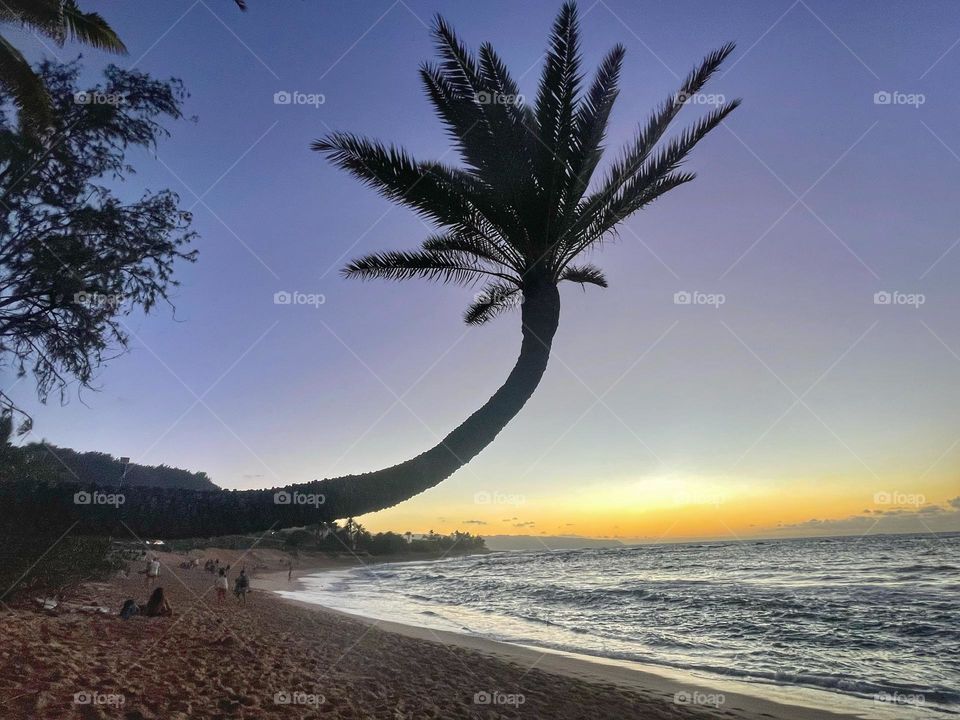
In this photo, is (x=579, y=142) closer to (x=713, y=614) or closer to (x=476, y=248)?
(x=476, y=248)

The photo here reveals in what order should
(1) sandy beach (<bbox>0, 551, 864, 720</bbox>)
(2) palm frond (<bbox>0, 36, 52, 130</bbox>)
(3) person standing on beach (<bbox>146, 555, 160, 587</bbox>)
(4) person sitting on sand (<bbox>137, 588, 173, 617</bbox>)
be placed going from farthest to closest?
1. (3) person standing on beach (<bbox>146, 555, 160, 587</bbox>)
2. (4) person sitting on sand (<bbox>137, 588, 173, 617</bbox>)
3. (2) palm frond (<bbox>0, 36, 52, 130</bbox>)
4. (1) sandy beach (<bbox>0, 551, 864, 720</bbox>)

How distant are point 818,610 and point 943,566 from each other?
770 inches

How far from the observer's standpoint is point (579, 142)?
7188 millimetres

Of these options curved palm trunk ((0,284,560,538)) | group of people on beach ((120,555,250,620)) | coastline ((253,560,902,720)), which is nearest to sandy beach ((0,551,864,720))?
coastline ((253,560,902,720))

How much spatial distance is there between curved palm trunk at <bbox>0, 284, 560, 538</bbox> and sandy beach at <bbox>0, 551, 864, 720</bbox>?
5.75 feet

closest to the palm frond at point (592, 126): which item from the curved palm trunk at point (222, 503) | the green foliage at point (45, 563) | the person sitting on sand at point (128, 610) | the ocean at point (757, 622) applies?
the curved palm trunk at point (222, 503)

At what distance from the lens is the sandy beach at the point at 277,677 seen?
5602 mm

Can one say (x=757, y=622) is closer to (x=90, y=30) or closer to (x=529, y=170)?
(x=529, y=170)

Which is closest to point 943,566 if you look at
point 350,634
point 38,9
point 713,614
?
point 713,614

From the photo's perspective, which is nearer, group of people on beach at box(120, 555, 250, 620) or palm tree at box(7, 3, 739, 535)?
palm tree at box(7, 3, 739, 535)

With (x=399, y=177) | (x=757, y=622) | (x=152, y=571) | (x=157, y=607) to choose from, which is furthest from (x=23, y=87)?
(x=757, y=622)

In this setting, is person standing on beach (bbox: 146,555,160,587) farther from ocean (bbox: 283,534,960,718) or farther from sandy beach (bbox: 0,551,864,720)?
sandy beach (bbox: 0,551,864,720)

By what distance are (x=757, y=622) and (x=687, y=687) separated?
29.4ft

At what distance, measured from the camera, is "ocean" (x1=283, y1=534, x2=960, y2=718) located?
10.9 metres
